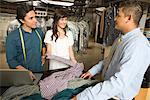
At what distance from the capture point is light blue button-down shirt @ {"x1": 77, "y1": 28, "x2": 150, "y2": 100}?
0.78 metres

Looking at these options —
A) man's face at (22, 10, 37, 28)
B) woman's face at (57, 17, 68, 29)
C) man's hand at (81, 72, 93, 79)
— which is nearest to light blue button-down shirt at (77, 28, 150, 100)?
man's hand at (81, 72, 93, 79)

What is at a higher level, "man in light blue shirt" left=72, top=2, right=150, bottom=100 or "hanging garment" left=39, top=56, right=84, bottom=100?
"man in light blue shirt" left=72, top=2, right=150, bottom=100

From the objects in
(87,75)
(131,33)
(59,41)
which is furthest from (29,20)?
(131,33)

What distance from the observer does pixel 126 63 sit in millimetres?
784

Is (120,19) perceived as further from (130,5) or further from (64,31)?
(64,31)

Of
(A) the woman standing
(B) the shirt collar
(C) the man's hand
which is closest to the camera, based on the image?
(B) the shirt collar

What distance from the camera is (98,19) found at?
2.29 meters

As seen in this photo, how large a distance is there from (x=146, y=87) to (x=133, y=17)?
0.71 meters

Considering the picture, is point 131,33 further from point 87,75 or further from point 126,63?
point 87,75

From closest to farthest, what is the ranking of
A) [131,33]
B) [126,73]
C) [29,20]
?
[126,73] → [131,33] → [29,20]

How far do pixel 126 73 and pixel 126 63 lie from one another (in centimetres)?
4

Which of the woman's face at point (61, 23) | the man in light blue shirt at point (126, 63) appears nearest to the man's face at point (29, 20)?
the woman's face at point (61, 23)

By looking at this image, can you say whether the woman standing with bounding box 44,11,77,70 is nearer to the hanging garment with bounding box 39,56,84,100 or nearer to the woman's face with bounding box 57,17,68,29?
the woman's face with bounding box 57,17,68,29

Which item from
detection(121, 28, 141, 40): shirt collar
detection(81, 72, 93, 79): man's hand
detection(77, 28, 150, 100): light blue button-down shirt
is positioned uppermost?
detection(121, 28, 141, 40): shirt collar
